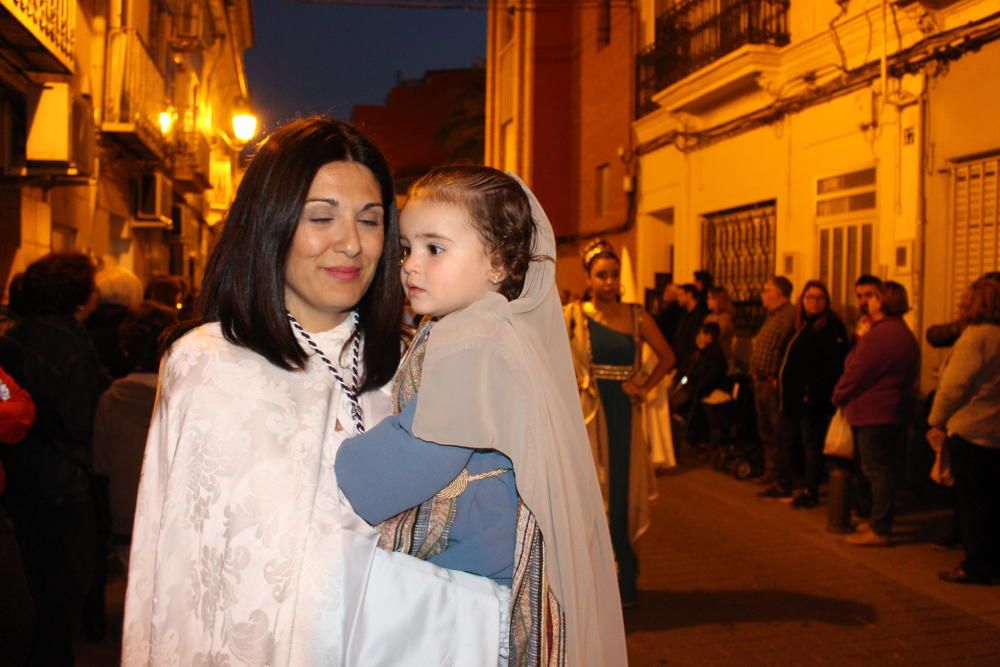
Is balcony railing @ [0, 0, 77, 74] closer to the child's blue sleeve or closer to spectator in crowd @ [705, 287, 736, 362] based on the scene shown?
the child's blue sleeve

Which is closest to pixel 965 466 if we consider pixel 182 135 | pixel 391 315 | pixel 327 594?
pixel 391 315

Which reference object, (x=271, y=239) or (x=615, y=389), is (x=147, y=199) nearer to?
(x=615, y=389)

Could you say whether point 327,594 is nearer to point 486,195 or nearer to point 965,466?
point 486,195

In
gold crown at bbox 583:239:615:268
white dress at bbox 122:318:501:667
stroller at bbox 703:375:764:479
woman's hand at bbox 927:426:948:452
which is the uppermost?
gold crown at bbox 583:239:615:268

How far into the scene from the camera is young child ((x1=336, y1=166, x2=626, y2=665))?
1.73m

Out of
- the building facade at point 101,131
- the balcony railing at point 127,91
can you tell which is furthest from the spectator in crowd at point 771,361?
the balcony railing at point 127,91

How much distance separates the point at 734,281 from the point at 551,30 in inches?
451

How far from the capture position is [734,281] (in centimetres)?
1343

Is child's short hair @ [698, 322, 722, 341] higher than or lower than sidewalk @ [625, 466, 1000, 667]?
higher

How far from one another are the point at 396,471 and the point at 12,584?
2396 millimetres

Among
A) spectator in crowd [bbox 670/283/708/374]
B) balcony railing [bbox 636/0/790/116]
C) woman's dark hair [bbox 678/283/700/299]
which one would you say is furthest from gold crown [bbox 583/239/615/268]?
balcony railing [bbox 636/0/790/116]

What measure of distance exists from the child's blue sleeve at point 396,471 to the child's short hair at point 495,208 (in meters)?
0.41

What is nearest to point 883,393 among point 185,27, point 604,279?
point 604,279

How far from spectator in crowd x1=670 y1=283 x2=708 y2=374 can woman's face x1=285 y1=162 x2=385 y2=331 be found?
31.2ft
